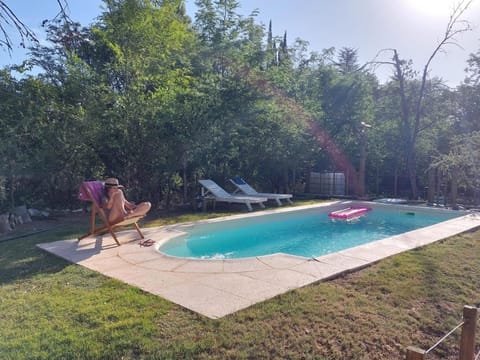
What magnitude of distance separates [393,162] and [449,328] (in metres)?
13.0

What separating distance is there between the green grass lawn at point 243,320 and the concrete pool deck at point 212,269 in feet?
0.53

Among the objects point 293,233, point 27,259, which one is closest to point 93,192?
point 27,259

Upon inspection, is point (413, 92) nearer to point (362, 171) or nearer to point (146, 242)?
point (362, 171)

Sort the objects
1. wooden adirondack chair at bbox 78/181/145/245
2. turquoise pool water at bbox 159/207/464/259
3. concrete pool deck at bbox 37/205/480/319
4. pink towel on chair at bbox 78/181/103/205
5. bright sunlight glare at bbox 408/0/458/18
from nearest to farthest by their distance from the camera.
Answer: concrete pool deck at bbox 37/205/480/319 → wooden adirondack chair at bbox 78/181/145/245 → pink towel on chair at bbox 78/181/103/205 → turquoise pool water at bbox 159/207/464/259 → bright sunlight glare at bbox 408/0/458/18

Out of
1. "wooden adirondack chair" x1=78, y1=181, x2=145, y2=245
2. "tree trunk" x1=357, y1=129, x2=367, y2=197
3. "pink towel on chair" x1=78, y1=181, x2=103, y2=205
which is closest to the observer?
"wooden adirondack chair" x1=78, y1=181, x2=145, y2=245

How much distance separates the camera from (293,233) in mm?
8359

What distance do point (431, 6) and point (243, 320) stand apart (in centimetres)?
1039

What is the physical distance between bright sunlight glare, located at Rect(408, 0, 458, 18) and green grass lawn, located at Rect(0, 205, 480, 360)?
722cm

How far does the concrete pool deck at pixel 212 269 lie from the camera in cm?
346

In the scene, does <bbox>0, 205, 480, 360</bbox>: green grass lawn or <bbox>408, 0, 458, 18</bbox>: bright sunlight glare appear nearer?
<bbox>0, 205, 480, 360</bbox>: green grass lawn

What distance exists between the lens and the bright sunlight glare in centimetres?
881

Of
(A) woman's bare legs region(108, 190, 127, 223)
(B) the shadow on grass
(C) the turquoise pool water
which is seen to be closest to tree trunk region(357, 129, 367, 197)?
(C) the turquoise pool water

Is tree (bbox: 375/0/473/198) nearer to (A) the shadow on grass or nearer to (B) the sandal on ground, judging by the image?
(B) the sandal on ground

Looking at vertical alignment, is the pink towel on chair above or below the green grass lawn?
above
